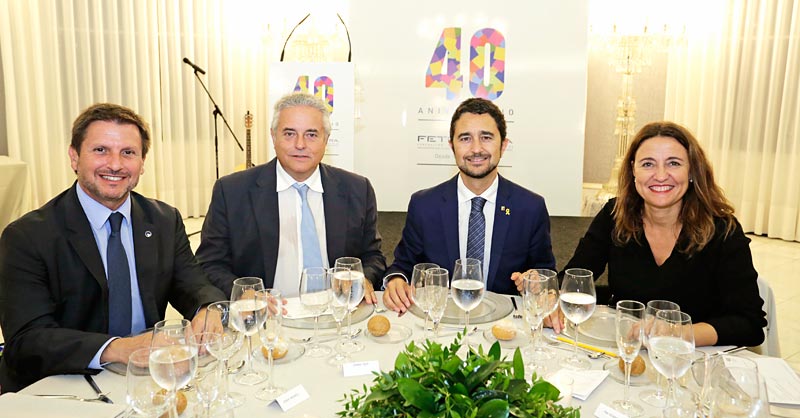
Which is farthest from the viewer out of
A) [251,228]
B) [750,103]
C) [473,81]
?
[750,103]

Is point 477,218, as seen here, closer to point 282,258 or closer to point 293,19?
point 282,258

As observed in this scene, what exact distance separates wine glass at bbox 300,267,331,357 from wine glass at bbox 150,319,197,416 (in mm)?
357

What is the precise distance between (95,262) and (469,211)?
1515 millimetres

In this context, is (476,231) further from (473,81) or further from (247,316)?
(473,81)

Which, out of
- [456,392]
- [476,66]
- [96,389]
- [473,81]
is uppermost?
[476,66]

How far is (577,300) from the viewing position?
148cm

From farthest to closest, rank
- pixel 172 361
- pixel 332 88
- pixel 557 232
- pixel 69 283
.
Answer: pixel 557 232, pixel 332 88, pixel 69 283, pixel 172 361

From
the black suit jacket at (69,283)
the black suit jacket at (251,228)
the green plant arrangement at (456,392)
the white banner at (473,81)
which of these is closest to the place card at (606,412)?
the green plant arrangement at (456,392)

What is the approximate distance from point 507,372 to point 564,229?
4574 millimetres

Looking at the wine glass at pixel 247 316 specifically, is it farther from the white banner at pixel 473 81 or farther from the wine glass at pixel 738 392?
the white banner at pixel 473 81

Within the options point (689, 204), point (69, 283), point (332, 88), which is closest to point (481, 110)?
point (689, 204)

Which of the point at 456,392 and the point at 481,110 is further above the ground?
the point at 481,110

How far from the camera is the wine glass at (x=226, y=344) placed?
1229 millimetres

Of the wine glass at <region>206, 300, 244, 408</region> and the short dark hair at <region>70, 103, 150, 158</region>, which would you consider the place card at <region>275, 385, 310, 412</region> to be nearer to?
the wine glass at <region>206, 300, 244, 408</region>
